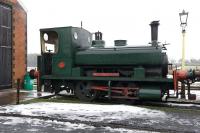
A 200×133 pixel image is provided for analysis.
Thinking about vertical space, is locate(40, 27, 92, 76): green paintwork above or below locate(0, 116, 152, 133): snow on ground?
above

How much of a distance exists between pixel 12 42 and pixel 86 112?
844 centimetres

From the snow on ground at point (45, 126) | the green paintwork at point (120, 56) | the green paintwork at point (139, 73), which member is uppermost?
the green paintwork at point (120, 56)

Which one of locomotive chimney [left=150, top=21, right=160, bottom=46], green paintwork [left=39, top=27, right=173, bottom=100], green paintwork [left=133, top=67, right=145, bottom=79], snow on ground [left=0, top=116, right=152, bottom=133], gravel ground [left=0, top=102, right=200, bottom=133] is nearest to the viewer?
snow on ground [left=0, top=116, right=152, bottom=133]

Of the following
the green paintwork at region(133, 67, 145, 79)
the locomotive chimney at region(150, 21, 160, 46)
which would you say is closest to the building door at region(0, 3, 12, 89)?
the green paintwork at region(133, 67, 145, 79)

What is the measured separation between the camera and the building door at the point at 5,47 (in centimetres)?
1569

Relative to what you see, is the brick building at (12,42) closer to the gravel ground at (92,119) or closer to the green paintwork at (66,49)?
the green paintwork at (66,49)

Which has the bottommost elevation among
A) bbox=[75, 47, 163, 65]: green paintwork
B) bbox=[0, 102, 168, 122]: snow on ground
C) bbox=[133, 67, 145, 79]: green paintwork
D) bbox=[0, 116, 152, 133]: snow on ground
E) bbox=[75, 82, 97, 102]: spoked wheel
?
bbox=[0, 116, 152, 133]: snow on ground

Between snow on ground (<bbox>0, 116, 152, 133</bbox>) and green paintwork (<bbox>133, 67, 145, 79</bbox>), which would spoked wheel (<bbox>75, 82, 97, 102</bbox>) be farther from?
snow on ground (<bbox>0, 116, 152, 133</bbox>)

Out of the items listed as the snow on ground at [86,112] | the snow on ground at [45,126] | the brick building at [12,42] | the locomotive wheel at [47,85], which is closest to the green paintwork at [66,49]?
the locomotive wheel at [47,85]

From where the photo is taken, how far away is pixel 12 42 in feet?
54.1

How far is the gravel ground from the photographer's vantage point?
292 inches

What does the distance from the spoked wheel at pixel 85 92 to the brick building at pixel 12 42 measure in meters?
4.75

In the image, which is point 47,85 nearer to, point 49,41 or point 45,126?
point 49,41

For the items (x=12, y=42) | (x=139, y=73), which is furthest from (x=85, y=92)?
(x=12, y=42)
